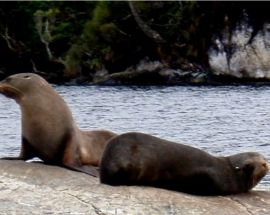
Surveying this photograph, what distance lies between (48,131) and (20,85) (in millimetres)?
795

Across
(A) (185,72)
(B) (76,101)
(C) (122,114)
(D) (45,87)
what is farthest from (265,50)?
(D) (45,87)

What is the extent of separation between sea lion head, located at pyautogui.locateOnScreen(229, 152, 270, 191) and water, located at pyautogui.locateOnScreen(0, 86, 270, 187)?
19.5ft

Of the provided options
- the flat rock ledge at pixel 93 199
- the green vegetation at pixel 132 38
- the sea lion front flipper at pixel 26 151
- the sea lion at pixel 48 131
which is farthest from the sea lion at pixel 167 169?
the green vegetation at pixel 132 38

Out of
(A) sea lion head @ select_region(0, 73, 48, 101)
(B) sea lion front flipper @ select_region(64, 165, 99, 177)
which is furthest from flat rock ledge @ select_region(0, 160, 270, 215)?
(A) sea lion head @ select_region(0, 73, 48, 101)

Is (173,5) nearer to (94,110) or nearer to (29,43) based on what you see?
(29,43)

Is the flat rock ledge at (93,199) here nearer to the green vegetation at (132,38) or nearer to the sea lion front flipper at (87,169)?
the sea lion front flipper at (87,169)

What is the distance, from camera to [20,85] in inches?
584

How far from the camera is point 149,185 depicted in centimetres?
1312

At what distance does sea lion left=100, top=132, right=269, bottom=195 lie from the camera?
13102 millimetres

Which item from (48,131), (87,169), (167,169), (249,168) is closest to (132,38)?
(48,131)

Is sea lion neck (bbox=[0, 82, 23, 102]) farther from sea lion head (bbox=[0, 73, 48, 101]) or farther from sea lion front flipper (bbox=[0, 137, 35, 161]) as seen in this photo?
sea lion front flipper (bbox=[0, 137, 35, 161])

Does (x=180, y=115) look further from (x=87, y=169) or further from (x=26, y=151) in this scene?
(x=87, y=169)

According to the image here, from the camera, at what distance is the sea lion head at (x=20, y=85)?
14.8m

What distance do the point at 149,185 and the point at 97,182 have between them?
0.60 m
